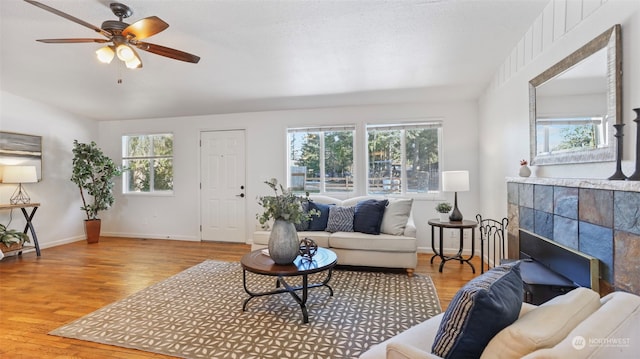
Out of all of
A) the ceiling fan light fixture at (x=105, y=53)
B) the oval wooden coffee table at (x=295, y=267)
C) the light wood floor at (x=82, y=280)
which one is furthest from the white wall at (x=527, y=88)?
the ceiling fan light fixture at (x=105, y=53)

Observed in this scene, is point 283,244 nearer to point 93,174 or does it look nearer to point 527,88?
point 527,88

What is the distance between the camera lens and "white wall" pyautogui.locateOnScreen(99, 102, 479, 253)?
4570mm

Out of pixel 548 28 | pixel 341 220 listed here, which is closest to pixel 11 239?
pixel 341 220

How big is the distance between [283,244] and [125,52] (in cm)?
196

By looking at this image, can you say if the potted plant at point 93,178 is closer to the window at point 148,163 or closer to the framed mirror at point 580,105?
the window at point 148,163

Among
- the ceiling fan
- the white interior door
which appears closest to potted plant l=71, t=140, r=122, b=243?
the white interior door

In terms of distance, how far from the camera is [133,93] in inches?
178

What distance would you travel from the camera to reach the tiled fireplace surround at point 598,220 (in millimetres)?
1495

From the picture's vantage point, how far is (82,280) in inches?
138

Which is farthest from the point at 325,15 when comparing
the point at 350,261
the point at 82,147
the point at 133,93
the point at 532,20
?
the point at 82,147

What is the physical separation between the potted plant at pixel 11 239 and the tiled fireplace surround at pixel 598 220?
6.41 m

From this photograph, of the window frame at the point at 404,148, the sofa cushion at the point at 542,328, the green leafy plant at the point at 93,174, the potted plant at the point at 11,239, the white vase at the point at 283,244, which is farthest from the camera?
the green leafy plant at the point at 93,174

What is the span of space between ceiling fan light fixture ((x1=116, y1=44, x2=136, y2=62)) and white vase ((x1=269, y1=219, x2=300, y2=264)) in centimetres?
178

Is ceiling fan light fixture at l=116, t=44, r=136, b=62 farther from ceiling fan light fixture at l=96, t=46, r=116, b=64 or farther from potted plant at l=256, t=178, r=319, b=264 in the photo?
potted plant at l=256, t=178, r=319, b=264
